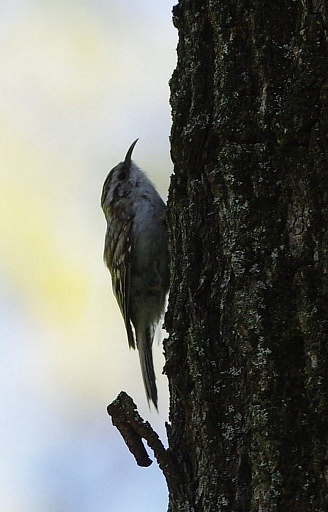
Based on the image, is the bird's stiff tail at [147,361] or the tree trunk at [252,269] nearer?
the tree trunk at [252,269]

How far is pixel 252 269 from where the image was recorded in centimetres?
171

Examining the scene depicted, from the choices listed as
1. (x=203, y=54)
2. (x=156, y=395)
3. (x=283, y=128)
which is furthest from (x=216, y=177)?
(x=156, y=395)

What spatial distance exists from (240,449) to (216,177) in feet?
2.11

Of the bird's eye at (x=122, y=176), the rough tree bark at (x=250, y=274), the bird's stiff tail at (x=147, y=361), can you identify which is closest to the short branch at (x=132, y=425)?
the rough tree bark at (x=250, y=274)

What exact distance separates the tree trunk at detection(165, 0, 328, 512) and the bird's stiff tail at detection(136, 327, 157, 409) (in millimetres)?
1813

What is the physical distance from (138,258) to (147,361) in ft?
1.74

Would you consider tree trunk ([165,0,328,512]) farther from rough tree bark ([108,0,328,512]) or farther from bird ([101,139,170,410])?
bird ([101,139,170,410])

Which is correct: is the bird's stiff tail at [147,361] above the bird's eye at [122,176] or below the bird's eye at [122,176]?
below

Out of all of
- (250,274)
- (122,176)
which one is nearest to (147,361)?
(122,176)

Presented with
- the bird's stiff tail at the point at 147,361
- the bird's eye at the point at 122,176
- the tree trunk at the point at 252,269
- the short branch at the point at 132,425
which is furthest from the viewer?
the bird's eye at the point at 122,176

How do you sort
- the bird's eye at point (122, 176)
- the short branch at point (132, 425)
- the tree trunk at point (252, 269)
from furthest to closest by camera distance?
the bird's eye at point (122, 176) → the short branch at point (132, 425) → the tree trunk at point (252, 269)

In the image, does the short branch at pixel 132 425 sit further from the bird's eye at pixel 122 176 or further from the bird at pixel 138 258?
the bird's eye at pixel 122 176

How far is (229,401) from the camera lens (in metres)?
1.69

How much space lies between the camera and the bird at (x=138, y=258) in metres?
3.85
